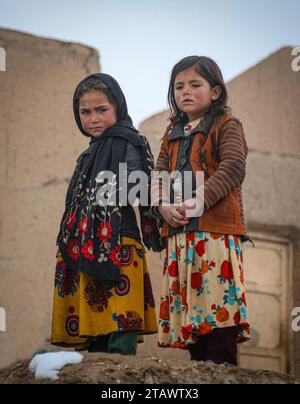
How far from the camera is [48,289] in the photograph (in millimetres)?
5988

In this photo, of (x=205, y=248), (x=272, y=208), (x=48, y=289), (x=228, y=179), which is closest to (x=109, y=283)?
(x=205, y=248)

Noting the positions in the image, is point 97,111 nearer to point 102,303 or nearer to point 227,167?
point 227,167

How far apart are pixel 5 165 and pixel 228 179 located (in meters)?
2.83

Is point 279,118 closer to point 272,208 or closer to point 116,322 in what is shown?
point 272,208

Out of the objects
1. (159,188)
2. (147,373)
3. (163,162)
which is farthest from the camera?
(163,162)

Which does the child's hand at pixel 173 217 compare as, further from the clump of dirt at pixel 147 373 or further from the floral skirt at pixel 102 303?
the clump of dirt at pixel 147 373

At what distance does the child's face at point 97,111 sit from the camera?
4227mm

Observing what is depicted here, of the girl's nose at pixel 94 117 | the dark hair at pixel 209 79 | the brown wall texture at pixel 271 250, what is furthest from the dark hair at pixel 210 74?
the brown wall texture at pixel 271 250

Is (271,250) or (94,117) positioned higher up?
(94,117)

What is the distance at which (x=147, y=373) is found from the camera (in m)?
3.35

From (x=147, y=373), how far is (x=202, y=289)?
0.56 m

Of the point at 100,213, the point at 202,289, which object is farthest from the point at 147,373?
the point at 100,213

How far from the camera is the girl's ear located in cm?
407

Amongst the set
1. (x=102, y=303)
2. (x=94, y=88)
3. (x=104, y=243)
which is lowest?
(x=102, y=303)
